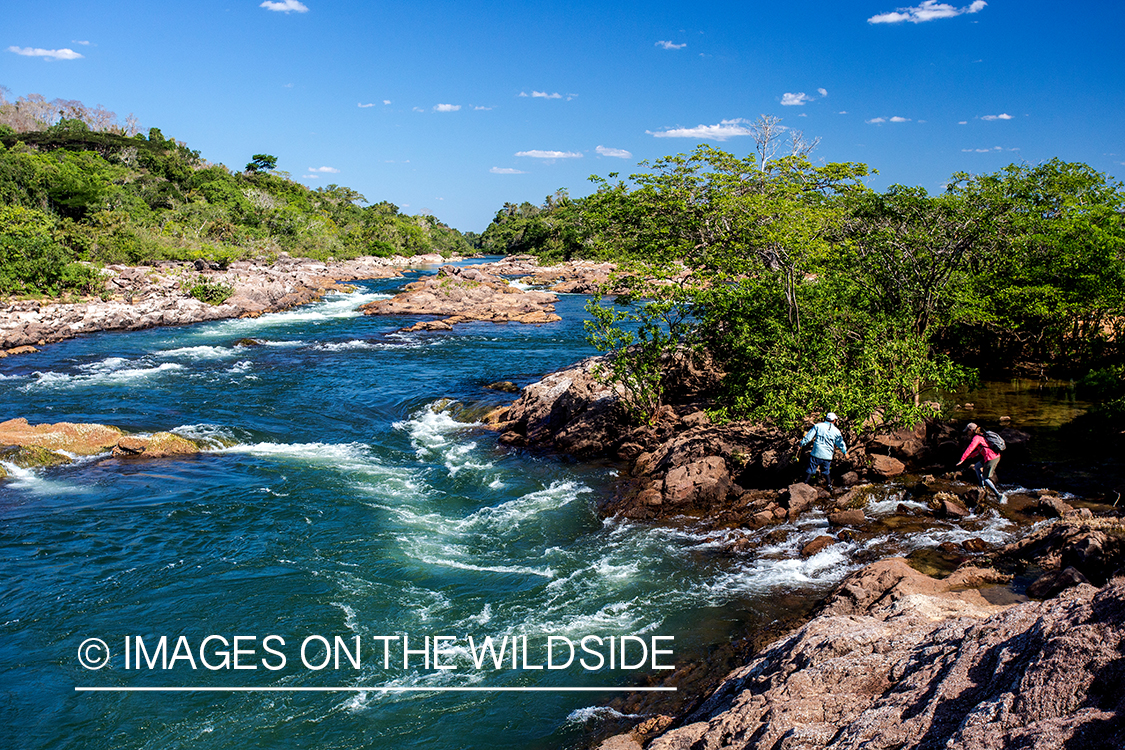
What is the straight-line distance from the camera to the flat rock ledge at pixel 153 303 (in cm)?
3309

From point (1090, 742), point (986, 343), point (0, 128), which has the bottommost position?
point (1090, 742)

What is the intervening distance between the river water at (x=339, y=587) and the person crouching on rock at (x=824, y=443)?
1.23m

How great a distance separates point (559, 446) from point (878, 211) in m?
10.9

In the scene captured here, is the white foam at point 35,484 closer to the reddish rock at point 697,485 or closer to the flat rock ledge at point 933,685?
the reddish rock at point 697,485

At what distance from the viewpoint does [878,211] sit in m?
19.4

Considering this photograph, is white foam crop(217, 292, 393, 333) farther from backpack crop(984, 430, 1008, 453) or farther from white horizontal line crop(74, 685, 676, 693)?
backpack crop(984, 430, 1008, 453)

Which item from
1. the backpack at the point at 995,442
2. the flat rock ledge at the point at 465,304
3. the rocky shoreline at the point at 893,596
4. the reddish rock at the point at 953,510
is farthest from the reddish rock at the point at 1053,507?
the flat rock ledge at the point at 465,304

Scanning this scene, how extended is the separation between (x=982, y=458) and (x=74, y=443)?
2046 cm

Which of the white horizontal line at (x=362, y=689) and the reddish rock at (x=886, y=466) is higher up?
the reddish rock at (x=886, y=466)

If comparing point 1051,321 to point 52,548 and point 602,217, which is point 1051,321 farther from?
point 52,548

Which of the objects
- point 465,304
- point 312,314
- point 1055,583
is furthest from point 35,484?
point 465,304

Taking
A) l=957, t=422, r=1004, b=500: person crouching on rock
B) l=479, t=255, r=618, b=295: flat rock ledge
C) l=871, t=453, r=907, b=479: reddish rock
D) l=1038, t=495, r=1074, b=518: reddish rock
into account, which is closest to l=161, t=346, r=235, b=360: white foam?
l=871, t=453, r=907, b=479: reddish rock

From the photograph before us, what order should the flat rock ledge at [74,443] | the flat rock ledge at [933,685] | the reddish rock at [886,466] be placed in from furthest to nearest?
the flat rock ledge at [74,443] < the reddish rock at [886,466] < the flat rock ledge at [933,685]

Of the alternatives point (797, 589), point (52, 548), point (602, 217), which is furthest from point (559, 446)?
point (52, 548)
